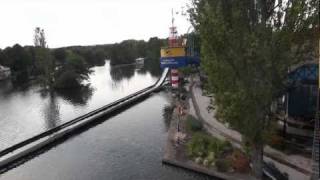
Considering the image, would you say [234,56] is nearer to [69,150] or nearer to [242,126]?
[242,126]

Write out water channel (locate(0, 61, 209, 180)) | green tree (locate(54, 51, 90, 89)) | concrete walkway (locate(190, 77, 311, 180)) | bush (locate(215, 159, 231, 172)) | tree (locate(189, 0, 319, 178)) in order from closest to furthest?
tree (locate(189, 0, 319, 178)) < concrete walkway (locate(190, 77, 311, 180)) < bush (locate(215, 159, 231, 172)) < water channel (locate(0, 61, 209, 180)) < green tree (locate(54, 51, 90, 89))

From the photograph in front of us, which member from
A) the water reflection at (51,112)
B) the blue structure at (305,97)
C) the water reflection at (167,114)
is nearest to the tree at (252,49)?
the blue structure at (305,97)

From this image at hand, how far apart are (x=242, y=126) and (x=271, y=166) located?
11.0 feet

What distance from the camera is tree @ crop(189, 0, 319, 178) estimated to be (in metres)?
19.8

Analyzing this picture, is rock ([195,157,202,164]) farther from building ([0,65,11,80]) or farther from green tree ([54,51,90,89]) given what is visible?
building ([0,65,11,80])

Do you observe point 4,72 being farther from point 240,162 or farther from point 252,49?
point 252,49

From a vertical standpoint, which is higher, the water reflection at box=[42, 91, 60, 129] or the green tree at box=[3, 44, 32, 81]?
the green tree at box=[3, 44, 32, 81]

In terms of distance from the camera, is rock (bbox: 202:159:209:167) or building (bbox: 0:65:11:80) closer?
rock (bbox: 202:159:209:167)

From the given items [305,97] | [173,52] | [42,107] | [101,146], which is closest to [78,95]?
[42,107]

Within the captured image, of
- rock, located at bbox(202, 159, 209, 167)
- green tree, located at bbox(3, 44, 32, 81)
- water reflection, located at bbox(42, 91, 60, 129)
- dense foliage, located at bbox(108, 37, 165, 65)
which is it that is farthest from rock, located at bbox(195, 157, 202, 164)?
dense foliage, located at bbox(108, 37, 165, 65)

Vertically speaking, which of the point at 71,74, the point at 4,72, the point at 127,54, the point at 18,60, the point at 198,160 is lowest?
the point at 4,72

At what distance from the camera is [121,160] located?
1157 inches

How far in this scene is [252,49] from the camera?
20.0 meters

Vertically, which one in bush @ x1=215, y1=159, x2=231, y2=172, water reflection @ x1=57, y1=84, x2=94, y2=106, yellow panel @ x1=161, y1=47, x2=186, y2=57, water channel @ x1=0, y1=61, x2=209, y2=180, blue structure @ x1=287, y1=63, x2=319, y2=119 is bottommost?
water reflection @ x1=57, y1=84, x2=94, y2=106
